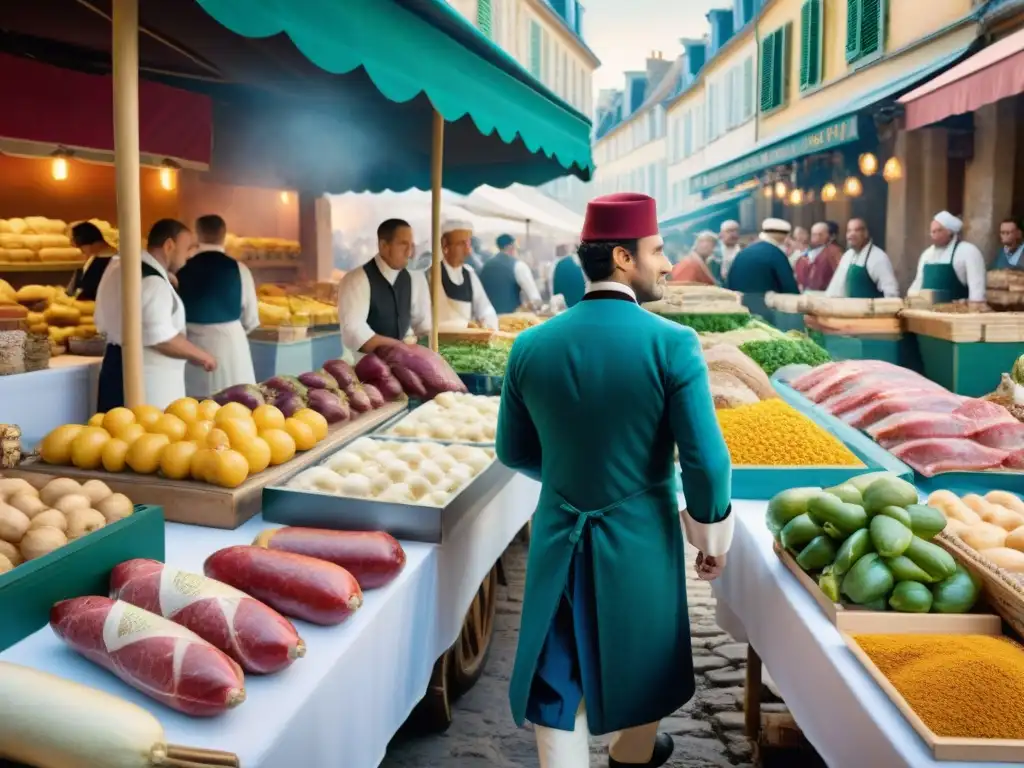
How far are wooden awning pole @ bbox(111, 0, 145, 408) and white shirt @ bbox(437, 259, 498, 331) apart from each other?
3.42 metres

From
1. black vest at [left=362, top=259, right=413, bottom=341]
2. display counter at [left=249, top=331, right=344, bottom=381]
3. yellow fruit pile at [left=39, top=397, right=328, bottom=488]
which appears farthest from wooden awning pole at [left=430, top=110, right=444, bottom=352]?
display counter at [left=249, top=331, right=344, bottom=381]

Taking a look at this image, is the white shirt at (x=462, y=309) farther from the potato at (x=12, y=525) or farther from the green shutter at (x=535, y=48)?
the green shutter at (x=535, y=48)

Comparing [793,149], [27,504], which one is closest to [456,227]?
[27,504]

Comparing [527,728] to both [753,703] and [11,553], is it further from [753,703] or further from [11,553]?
[11,553]

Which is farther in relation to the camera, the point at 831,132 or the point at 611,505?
the point at 831,132

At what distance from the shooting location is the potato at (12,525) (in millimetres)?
2025

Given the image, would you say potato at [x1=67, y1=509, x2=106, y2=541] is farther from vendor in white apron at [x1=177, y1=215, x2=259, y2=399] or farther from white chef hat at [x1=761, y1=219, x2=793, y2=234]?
white chef hat at [x1=761, y1=219, x2=793, y2=234]

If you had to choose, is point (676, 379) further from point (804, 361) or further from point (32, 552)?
point (804, 361)

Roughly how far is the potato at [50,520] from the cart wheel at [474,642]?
5.81ft

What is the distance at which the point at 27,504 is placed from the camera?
2188 millimetres

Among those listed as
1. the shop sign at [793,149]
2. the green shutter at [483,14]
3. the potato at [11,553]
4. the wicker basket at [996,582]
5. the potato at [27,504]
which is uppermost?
the green shutter at [483,14]

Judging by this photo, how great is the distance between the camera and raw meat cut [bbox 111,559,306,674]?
183 centimetres

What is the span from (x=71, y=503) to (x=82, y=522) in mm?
85

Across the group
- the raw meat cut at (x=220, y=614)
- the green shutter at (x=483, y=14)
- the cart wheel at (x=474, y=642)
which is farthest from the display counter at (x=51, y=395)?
the green shutter at (x=483, y=14)
